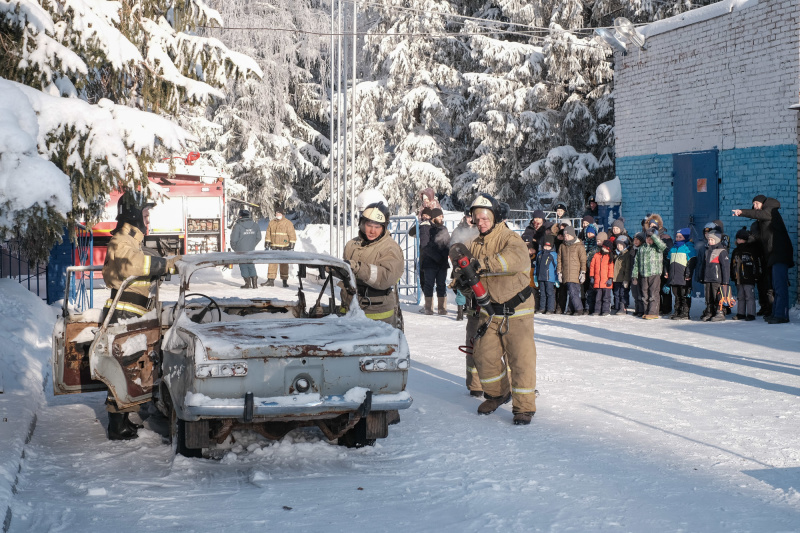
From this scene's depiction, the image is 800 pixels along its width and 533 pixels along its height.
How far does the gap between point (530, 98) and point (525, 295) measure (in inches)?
1046

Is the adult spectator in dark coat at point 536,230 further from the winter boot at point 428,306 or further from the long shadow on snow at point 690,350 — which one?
the long shadow on snow at point 690,350

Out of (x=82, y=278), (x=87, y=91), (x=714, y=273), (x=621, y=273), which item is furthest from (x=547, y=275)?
(x=87, y=91)

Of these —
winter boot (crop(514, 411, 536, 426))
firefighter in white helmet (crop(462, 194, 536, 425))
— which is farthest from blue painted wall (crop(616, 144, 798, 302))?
winter boot (crop(514, 411, 536, 426))

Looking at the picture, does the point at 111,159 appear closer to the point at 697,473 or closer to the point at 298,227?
the point at 697,473

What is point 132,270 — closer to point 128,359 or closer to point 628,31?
point 128,359

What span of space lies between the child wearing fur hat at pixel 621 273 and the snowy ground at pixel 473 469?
19.8ft

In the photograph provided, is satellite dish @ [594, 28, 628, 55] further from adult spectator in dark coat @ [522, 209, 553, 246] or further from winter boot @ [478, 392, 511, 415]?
winter boot @ [478, 392, 511, 415]

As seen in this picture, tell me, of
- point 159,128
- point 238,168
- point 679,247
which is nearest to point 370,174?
point 238,168

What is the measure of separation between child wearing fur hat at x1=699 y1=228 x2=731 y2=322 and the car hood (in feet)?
30.6

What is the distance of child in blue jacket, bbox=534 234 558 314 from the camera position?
53.7 feet

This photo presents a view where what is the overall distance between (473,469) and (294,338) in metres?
1.49

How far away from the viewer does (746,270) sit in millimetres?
14328

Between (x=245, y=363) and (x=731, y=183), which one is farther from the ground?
(x=731, y=183)

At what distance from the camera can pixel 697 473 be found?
602 centimetres
